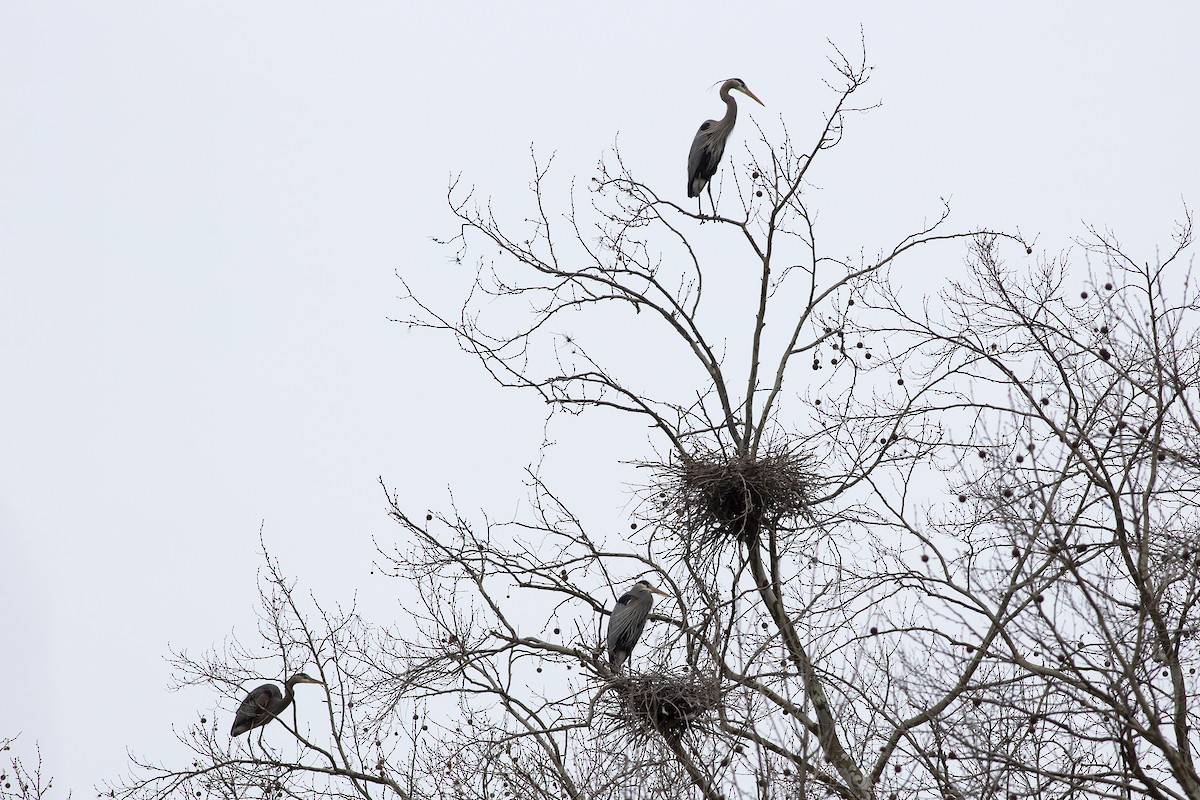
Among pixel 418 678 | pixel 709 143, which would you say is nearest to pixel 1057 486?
pixel 418 678

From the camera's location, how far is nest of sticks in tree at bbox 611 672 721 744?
6727 mm

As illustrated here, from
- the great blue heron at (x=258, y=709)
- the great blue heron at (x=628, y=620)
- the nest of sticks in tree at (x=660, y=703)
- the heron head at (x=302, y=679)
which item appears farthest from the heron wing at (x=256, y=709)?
the nest of sticks in tree at (x=660, y=703)

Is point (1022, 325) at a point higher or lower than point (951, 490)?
higher

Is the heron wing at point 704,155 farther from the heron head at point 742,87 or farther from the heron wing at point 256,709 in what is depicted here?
the heron wing at point 256,709

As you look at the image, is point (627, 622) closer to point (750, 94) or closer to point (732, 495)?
point (732, 495)

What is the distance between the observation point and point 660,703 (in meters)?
6.87

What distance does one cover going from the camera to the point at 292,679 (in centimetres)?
810

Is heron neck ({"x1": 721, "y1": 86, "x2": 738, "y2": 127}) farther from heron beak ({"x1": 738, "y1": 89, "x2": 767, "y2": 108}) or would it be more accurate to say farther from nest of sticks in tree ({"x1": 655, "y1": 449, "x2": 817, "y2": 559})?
nest of sticks in tree ({"x1": 655, "y1": 449, "x2": 817, "y2": 559})

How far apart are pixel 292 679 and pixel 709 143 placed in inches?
244

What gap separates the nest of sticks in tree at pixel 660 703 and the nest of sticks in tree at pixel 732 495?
1.08 m

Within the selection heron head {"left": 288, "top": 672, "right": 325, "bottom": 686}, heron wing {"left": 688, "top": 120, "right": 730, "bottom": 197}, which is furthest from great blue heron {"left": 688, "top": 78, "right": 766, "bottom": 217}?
heron head {"left": 288, "top": 672, "right": 325, "bottom": 686}

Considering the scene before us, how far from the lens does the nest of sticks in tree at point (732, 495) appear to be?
7531mm

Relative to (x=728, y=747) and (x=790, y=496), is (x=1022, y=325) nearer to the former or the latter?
(x=790, y=496)

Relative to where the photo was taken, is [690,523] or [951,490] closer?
[951,490]
